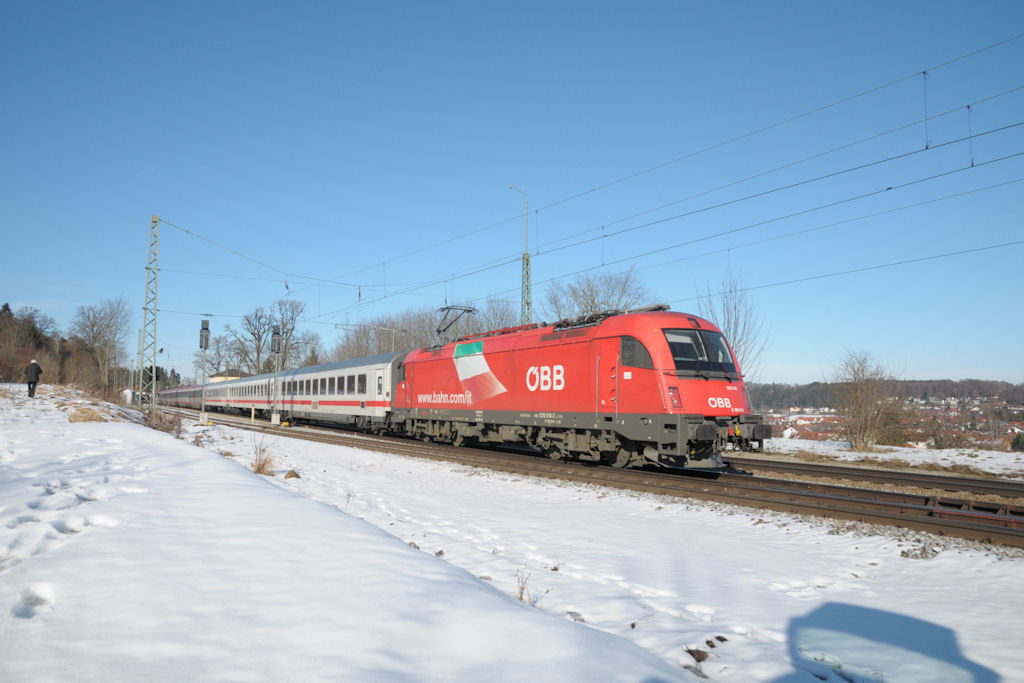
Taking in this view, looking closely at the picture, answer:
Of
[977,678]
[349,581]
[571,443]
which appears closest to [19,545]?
[349,581]

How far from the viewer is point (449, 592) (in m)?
4.09

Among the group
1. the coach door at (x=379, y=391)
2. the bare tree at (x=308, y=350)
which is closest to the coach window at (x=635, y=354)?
the coach door at (x=379, y=391)

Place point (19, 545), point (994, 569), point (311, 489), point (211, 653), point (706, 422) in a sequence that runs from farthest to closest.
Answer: point (706, 422), point (311, 489), point (994, 569), point (19, 545), point (211, 653)

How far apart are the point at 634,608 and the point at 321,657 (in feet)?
9.20

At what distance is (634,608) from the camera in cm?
487

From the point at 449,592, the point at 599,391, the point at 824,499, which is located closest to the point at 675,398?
the point at 599,391

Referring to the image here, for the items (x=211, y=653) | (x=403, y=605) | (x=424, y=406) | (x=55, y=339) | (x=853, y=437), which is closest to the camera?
(x=211, y=653)

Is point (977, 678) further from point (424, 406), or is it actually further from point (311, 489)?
point (424, 406)

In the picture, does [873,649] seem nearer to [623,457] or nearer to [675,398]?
[675,398]

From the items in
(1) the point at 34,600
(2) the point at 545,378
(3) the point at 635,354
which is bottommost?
(1) the point at 34,600

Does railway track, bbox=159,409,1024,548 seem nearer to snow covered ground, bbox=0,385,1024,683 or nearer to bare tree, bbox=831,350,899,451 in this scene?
snow covered ground, bbox=0,385,1024,683

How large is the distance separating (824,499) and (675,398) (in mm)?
3081

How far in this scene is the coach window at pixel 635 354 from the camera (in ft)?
39.9

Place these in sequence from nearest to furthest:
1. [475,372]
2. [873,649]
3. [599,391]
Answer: [873,649], [599,391], [475,372]
